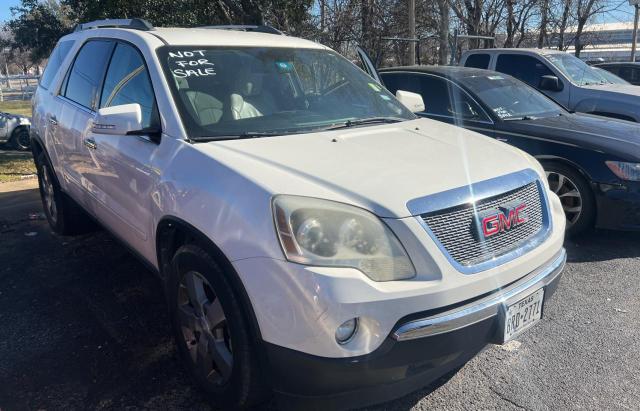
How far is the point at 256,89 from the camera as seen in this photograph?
3289mm

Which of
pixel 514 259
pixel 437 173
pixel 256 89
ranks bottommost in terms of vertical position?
pixel 514 259

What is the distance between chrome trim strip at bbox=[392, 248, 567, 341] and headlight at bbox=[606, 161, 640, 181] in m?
2.62

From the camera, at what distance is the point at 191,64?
316cm

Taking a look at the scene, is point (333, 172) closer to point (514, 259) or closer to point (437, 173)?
point (437, 173)

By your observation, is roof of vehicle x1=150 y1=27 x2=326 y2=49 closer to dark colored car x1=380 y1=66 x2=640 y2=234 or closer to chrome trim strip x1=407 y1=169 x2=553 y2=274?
chrome trim strip x1=407 y1=169 x2=553 y2=274

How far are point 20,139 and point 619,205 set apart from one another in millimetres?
14635

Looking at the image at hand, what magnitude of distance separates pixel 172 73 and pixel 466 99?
12.3 feet

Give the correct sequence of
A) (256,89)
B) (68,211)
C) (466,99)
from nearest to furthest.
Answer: (256,89), (68,211), (466,99)

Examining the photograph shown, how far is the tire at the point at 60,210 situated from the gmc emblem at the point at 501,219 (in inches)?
151

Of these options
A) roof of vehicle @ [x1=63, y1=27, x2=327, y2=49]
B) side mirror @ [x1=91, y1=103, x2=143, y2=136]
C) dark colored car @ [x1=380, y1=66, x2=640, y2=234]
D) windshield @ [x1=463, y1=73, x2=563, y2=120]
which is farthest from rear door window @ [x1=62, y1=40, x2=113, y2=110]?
windshield @ [x1=463, y1=73, x2=563, y2=120]

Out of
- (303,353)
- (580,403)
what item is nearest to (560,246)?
(580,403)

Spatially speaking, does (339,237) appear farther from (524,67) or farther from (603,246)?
(524,67)

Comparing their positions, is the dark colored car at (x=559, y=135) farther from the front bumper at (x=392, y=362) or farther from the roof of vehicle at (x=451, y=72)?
the front bumper at (x=392, y=362)

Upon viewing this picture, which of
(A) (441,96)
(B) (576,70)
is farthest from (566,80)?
(A) (441,96)
